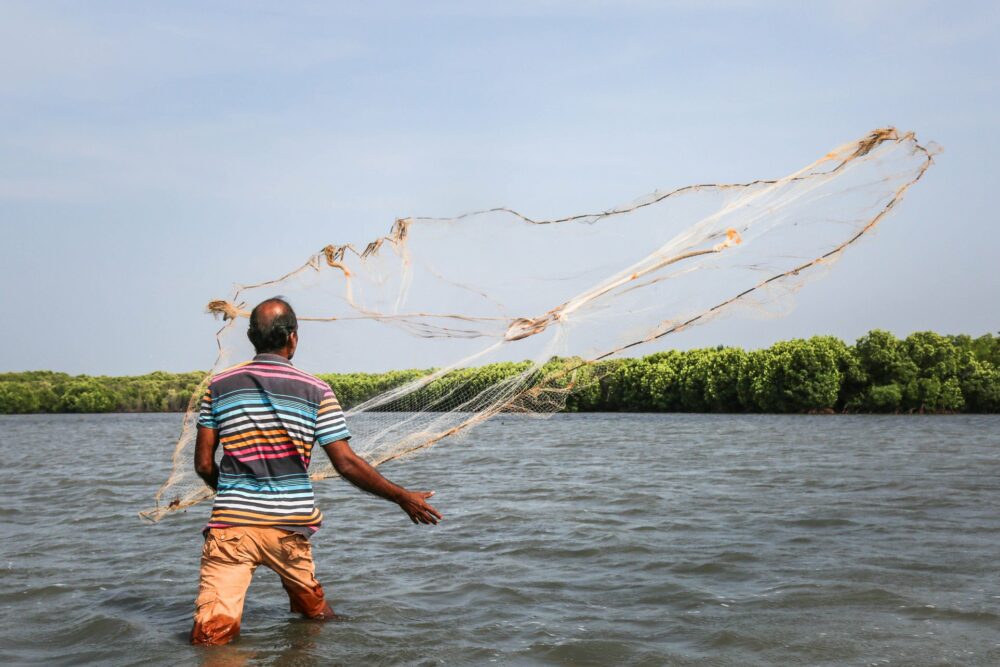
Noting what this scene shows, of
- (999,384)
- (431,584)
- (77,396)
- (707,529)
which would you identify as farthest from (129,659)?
(77,396)

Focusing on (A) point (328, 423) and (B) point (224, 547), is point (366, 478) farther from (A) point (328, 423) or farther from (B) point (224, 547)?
(B) point (224, 547)

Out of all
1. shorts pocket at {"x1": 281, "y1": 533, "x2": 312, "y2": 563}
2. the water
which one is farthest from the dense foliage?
shorts pocket at {"x1": 281, "y1": 533, "x2": 312, "y2": 563}

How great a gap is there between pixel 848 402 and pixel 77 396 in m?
76.2

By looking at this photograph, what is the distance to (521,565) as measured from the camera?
8008 millimetres

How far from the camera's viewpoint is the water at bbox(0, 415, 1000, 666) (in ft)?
Answer: 18.1

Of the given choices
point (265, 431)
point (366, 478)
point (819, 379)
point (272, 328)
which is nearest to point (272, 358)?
point (272, 328)

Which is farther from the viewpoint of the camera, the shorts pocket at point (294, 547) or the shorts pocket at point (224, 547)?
the shorts pocket at point (294, 547)

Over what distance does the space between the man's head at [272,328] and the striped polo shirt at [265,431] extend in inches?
2.8

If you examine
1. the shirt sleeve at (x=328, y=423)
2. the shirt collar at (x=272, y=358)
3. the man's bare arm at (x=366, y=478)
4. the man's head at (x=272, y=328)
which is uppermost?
the man's head at (x=272, y=328)

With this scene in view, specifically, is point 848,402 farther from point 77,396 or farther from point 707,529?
point 77,396

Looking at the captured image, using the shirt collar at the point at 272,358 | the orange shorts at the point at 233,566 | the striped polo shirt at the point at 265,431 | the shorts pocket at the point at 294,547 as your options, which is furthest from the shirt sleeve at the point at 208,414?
the shorts pocket at the point at 294,547

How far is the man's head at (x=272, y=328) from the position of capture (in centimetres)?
498

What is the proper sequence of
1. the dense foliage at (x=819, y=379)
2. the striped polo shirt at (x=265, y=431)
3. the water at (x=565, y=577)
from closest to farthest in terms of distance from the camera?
the striped polo shirt at (x=265, y=431) < the water at (x=565, y=577) < the dense foliage at (x=819, y=379)

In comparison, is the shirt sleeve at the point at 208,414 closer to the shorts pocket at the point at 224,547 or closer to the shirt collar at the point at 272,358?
the shirt collar at the point at 272,358
